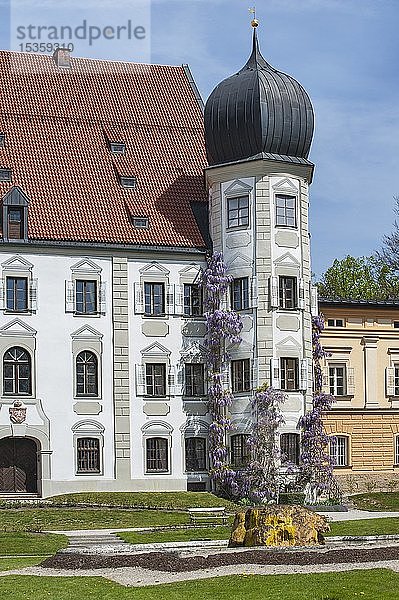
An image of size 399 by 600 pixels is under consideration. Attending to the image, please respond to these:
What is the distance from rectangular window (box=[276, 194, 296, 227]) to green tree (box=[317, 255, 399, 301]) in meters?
26.0

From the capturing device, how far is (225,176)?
177 ft

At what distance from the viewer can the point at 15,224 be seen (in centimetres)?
5200

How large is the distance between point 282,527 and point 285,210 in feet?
85.9

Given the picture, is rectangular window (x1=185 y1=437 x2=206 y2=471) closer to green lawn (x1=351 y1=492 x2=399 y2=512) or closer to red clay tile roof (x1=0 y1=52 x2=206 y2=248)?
green lawn (x1=351 y1=492 x2=399 y2=512)

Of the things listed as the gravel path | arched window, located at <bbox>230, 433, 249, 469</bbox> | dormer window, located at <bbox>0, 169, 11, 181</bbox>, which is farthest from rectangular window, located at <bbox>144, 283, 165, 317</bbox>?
the gravel path

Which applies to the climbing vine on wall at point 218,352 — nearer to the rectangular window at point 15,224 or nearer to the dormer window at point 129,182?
the dormer window at point 129,182

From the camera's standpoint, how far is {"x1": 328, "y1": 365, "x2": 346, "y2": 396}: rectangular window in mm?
58281

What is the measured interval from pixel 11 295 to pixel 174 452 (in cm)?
923

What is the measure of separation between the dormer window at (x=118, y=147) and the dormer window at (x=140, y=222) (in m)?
4.20

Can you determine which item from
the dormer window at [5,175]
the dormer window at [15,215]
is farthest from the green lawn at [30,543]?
the dormer window at [5,175]

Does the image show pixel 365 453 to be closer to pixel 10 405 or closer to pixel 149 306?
pixel 149 306

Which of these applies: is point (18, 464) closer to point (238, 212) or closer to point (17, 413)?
point (17, 413)

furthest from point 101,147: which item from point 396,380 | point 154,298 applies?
point 396,380

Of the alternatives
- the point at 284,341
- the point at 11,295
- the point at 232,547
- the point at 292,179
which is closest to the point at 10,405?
the point at 11,295
